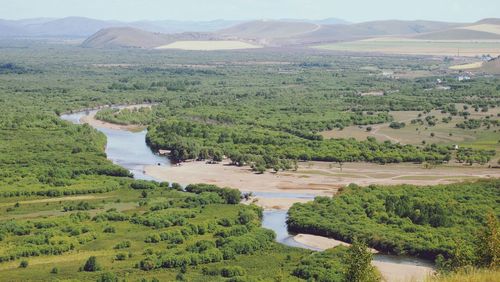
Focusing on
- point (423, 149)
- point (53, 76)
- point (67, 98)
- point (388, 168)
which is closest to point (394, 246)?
point (388, 168)

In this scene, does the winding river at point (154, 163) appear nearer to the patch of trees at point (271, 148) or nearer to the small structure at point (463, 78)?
the patch of trees at point (271, 148)

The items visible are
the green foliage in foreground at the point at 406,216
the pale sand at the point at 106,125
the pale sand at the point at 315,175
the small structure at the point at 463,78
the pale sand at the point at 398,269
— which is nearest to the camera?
the pale sand at the point at 398,269

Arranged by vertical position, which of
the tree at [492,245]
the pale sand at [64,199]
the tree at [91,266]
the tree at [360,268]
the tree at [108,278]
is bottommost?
the pale sand at [64,199]

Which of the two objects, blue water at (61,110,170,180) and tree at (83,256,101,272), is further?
blue water at (61,110,170,180)

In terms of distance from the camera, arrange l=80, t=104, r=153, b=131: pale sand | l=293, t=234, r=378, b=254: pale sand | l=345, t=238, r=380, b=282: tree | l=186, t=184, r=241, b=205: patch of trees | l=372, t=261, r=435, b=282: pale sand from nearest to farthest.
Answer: l=345, t=238, r=380, b=282: tree
l=372, t=261, r=435, b=282: pale sand
l=293, t=234, r=378, b=254: pale sand
l=186, t=184, r=241, b=205: patch of trees
l=80, t=104, r=153, b=131: pale sand

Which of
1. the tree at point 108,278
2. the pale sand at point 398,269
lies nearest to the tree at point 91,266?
the tree at point 108,278

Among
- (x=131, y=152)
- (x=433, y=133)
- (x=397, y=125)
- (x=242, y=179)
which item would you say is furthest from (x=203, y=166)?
(x=397, y=125)

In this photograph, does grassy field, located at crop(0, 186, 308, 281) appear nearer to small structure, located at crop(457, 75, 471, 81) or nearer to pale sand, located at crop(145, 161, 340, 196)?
pale sand, located at crop(145, 161, 340, 196)

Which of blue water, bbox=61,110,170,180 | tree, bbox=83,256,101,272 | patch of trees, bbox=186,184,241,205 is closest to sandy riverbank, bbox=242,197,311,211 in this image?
patch of trees, bbox=186,184,241,205
